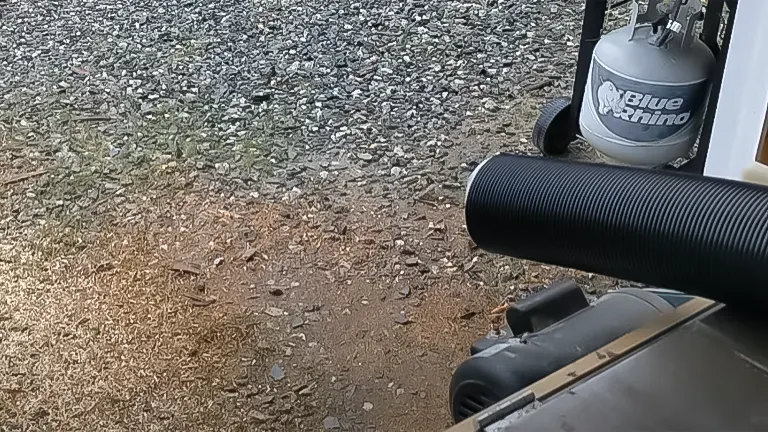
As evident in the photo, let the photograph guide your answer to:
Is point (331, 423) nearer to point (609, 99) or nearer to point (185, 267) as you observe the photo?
point (185, 267)

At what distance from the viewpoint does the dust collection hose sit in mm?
928

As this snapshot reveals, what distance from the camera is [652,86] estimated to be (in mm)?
1863

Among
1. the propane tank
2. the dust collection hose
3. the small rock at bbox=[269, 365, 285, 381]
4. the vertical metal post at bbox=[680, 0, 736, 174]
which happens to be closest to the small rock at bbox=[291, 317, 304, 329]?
the small rock at bbox=[269, 365, 285, 381]

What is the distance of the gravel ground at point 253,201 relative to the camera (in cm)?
163

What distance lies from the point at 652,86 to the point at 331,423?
1013 millimetres

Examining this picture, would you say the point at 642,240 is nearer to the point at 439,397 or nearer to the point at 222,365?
the point at 439,397

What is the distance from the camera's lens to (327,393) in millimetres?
1604

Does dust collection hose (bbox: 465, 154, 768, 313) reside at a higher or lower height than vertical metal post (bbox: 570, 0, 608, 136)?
higher

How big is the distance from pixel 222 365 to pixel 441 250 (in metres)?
0.57

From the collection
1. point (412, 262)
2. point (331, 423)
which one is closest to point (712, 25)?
point (412, 262)

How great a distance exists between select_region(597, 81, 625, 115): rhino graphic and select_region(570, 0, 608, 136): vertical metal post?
108mm

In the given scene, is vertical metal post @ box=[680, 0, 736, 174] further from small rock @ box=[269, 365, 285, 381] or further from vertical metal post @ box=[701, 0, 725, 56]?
small rock @ box=[269, 365, 285, 381]

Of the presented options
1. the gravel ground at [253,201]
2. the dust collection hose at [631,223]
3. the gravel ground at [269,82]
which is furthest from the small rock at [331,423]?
the gravel ground at [269,82]

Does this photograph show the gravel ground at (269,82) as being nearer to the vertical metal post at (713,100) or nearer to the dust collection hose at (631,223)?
the vertical metal post at (713,100)
